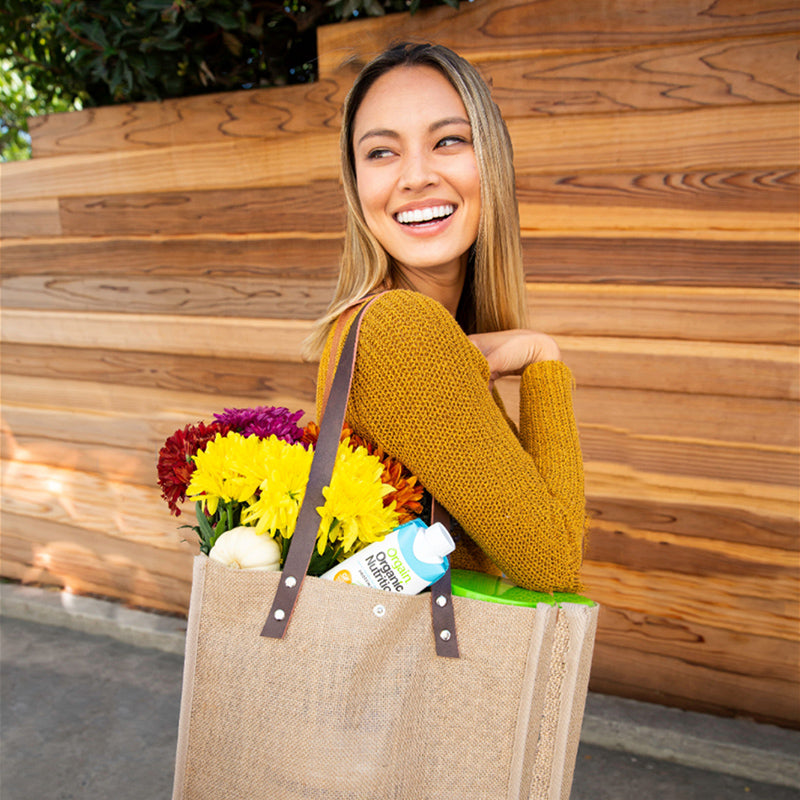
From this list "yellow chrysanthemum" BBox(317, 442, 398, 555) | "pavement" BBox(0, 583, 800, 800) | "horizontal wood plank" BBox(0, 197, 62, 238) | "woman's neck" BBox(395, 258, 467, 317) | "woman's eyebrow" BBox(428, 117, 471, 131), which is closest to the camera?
"yellow chrysanthemum" BBox(317, 442, 398, 555)

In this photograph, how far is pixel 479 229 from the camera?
1312 millimetres

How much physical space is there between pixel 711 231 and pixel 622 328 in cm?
38

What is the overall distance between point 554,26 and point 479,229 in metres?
1.19

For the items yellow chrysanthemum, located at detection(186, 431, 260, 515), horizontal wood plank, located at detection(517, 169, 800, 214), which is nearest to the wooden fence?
horizontal wood plank, located at detection(517, 169, 800, 214)

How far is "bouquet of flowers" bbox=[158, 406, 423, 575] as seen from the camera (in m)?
0.90

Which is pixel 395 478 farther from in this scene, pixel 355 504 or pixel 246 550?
pixel 246 550

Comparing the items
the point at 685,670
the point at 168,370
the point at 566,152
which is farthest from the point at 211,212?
the point at 685,670

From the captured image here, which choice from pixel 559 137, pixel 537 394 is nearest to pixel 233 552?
pixel 537 394

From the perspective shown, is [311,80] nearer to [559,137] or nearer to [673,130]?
[559,137]

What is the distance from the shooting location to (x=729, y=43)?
196 centimetres

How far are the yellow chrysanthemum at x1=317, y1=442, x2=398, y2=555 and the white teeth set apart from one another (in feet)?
1.65

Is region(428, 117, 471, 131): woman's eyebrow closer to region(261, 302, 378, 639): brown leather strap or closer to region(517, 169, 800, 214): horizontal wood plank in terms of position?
region(261, 302, 378, 639): brown leather strap

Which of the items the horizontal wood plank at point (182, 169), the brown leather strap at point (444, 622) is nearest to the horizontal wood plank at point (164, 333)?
the horizontal wood plank at point (182, 169)

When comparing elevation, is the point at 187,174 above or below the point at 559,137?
below
